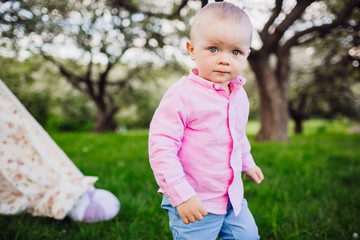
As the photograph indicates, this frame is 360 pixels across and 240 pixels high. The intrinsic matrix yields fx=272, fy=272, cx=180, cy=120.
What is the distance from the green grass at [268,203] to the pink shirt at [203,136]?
3.45ft

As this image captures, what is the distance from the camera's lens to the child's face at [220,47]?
Answer: 4.71 feet

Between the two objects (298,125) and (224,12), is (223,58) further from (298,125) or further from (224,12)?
(298,125)

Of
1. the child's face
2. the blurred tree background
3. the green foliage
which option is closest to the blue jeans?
the child's face

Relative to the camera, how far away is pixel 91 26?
9094 mm

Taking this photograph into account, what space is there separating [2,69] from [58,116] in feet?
39.4

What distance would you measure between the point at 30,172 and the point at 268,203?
8.30ft

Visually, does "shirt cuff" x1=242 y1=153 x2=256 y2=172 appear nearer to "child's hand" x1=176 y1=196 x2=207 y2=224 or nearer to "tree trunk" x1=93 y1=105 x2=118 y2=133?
"child's hand" x1=176 y1=196 x2=207 y2=224

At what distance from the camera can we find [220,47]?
1468 mm

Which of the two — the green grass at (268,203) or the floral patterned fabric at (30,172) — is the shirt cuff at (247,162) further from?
the floral patterned fabric at (30,172)

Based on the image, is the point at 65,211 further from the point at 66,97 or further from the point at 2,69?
the point at 66,97

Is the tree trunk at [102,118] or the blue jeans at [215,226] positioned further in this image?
the tree trunk at [102,118]

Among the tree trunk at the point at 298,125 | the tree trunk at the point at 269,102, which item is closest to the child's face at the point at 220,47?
the tree trunk at the point at 269,102

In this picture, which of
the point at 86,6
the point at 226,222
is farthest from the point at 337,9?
the point at 226,222

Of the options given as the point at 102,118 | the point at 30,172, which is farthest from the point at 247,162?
the point at 102,118
